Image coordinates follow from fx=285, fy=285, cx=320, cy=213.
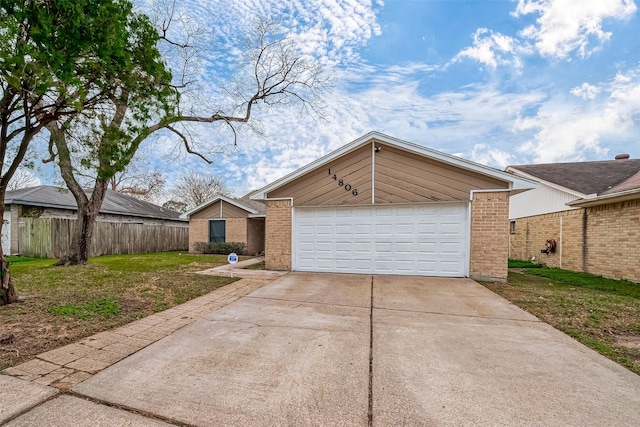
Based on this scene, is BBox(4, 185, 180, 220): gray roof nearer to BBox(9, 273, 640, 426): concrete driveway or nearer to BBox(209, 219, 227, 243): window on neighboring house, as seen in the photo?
BBox(209, 219, 227, 243): window on neighboring house

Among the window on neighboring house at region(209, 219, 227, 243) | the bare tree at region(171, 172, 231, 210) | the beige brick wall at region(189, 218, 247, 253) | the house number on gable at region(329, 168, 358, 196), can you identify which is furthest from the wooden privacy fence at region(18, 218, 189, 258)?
the house number on gable at region(329, 168, 358, 196)

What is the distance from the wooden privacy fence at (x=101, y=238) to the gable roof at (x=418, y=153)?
1110 centimetres

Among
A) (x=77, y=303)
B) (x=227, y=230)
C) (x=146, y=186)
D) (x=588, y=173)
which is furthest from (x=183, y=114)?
(x=146, y=186)

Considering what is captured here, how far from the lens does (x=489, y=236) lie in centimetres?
732

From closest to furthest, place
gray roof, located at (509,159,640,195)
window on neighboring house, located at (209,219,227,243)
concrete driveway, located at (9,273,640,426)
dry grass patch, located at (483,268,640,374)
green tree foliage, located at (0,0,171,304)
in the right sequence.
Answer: concrete driveway, located at (9,273,640,426) → green tree foliage, located at (0,0,171,304) → dry grass patch, located at (483,268,640,374) → gray roof, located at (509,159,640,195) → window on neighboring house, located at (209,219,227,243)

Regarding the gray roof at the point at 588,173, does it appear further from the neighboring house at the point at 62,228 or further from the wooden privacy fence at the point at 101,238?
the wooden privacy fence at the point at 101,238

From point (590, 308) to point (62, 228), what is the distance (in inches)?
724

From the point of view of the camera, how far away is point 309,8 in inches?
366

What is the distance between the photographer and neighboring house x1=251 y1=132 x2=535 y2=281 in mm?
7375

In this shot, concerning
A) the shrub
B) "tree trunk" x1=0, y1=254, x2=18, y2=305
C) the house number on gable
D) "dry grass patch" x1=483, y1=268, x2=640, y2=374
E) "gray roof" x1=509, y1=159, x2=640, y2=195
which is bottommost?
the shrub

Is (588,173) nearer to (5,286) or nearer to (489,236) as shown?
(489,236)

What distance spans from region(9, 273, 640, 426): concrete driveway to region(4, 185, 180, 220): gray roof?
981cm

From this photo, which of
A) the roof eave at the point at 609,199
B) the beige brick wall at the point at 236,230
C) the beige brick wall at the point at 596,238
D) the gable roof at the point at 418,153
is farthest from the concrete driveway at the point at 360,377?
the beige brick wall at the point at 236,230

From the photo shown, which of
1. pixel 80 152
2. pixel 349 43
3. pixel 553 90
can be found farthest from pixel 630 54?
pixel 80 152
